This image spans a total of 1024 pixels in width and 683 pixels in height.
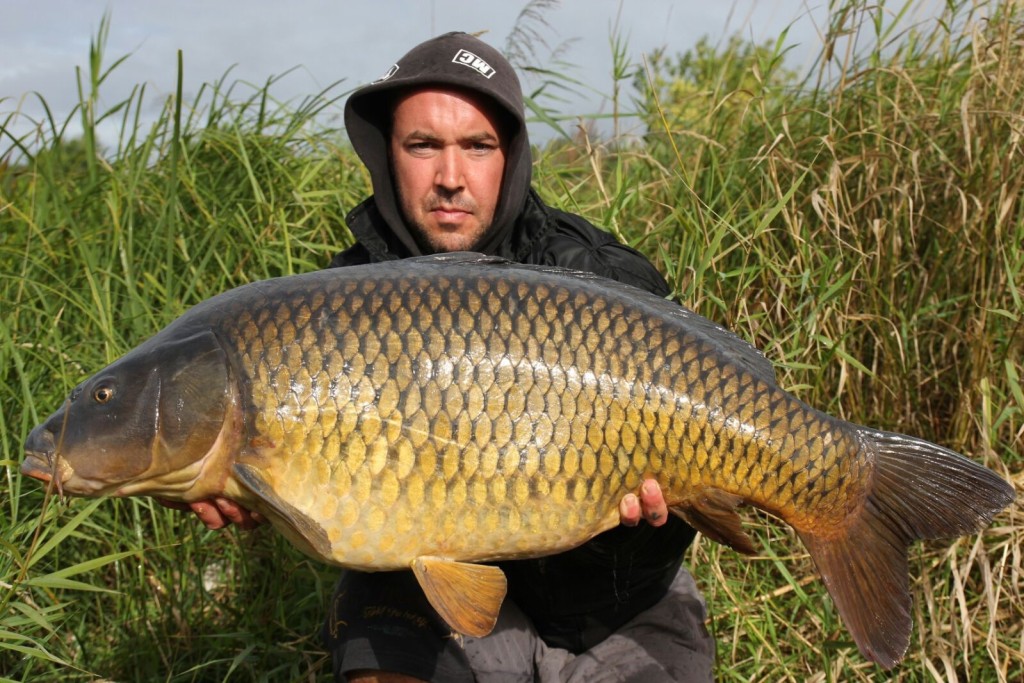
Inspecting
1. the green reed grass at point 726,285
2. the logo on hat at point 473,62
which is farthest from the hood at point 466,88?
the green reed grass at point 726,285

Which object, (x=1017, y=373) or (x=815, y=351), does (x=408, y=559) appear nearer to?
(x=815, y=351)

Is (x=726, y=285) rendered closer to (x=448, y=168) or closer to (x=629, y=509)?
(x=448, y=168)

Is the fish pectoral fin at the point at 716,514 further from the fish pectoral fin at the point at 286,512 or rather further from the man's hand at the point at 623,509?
the fish pectoral fin at the point at 286,512

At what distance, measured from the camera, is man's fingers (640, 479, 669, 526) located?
1600mm

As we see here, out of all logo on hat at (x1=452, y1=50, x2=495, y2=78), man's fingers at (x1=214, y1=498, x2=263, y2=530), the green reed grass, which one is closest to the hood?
logo on hat at (x1=452, y1=50, x2=495, y2=78)

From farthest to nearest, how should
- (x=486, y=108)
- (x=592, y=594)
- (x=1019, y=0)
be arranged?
1. (x=1019, y=0)
2. (x=486, y=108)
3. (x=592, y=594)

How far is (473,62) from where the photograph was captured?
2266mm

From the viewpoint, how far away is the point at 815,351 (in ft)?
8.70

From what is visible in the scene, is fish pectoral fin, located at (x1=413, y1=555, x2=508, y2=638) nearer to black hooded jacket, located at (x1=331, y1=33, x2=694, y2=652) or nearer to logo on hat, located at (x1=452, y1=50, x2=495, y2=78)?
black hooded jacket, located at (x1=331, y1=33, x2=694, y2=652)

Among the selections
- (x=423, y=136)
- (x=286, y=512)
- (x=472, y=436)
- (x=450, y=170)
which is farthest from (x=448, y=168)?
(x=286, y=512)

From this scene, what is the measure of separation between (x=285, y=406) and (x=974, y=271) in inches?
73.7

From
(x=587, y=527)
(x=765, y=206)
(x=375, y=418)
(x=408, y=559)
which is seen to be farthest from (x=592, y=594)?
(x=765, y=206)

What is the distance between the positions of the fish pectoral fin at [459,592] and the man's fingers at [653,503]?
0.95ft

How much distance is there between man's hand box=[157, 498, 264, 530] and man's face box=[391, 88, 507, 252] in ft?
2.70
